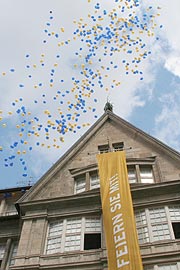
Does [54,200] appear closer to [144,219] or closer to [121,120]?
[144,219]

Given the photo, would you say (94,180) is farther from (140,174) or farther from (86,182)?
(140,174)

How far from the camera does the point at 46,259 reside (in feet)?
65.6

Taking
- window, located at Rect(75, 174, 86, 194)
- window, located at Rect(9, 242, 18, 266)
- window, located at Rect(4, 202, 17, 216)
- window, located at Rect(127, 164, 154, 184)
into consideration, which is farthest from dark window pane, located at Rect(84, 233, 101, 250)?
window, located at Rect(4, 202, 17, 216)

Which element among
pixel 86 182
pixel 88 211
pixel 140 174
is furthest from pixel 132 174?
pixel 88 211

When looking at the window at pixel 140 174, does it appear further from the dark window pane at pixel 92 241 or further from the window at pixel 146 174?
the dark window pane at pixel 92 241

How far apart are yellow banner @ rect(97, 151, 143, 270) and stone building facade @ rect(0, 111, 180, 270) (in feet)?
5.08

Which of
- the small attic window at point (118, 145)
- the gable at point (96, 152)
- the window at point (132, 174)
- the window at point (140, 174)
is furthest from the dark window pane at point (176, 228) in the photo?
the small attic window at point (118, 145)

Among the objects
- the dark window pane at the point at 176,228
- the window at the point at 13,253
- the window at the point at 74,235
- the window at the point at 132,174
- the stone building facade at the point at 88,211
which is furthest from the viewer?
the window at the point at 132,174

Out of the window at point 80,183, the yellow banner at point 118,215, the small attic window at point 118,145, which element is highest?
the small attic window at point 118,145

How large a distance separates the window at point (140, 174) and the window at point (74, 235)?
393cm

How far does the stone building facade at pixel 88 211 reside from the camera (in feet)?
63.9

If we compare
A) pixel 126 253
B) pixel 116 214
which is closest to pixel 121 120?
pixel 116 214

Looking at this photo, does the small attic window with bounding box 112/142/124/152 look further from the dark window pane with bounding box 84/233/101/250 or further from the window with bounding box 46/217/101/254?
the dark window pane with bounding box 84/233/101/250

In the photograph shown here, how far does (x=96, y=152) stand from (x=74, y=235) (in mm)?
7679
